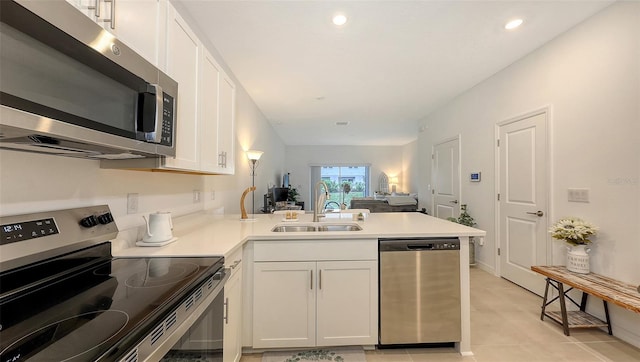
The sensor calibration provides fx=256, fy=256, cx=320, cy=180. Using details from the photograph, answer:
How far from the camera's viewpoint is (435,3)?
2045 millimetres

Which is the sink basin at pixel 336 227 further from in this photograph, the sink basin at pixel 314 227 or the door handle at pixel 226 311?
the door handle at pixel 226 311

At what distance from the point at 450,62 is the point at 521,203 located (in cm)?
185

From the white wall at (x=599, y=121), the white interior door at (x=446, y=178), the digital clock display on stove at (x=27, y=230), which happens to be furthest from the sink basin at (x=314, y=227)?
the white interior door at (x=446, y=178)

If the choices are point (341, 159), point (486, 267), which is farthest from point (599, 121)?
point (341, 159)

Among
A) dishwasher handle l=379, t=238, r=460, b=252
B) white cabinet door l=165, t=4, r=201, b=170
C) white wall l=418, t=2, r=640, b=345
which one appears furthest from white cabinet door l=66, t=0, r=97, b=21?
white wall l=418, t=2, r=640, b=345

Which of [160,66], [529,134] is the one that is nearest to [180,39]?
[160,66]

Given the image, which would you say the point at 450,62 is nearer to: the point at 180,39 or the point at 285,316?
the point at 180,39

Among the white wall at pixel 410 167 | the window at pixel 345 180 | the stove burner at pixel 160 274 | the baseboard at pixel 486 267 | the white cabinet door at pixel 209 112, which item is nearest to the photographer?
the stove burner at pixel 160 274

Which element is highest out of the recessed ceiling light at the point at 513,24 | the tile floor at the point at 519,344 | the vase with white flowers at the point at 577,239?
the recessed ceiling light at the point at 513,24

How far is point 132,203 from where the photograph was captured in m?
1.45

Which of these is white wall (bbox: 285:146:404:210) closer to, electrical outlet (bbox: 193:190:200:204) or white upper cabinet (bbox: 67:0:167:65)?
electrical outlet (bbox: 193:190:200:204)

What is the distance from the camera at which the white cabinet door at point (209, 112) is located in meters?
1.69

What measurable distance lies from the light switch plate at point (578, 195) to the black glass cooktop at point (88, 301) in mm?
3032

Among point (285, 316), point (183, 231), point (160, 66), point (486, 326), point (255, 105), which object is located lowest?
point (486, 326)
